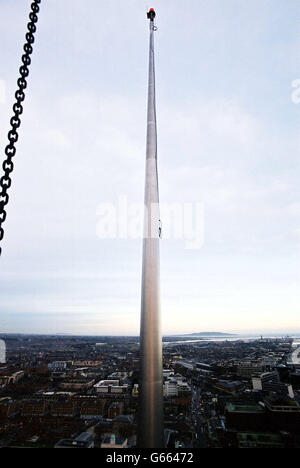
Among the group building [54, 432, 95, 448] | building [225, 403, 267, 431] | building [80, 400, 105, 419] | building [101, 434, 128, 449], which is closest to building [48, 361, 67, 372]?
building [80, 400, 105, 419]

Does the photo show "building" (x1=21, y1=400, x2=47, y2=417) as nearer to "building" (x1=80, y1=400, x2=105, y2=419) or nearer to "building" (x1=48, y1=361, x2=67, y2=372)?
"building" (x1=80, y1=400, x2=105, y2=419)

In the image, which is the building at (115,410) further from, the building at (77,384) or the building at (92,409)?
the building at (77,384)

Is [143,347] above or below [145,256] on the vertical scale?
below

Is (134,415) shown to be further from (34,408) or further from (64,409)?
(34,408)

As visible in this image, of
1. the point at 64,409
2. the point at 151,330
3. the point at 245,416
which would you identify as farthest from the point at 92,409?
the point at 151,330

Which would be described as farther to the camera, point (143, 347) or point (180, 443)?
point (180, 443)

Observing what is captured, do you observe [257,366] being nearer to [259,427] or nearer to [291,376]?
[291,376]
